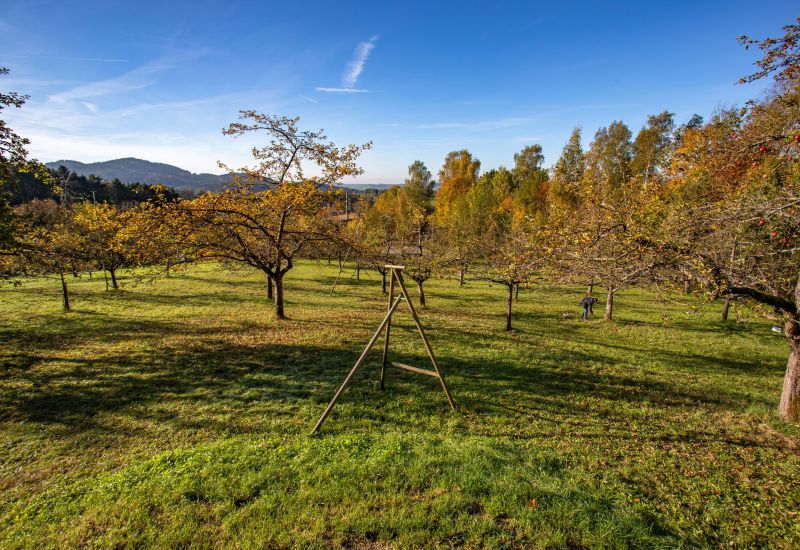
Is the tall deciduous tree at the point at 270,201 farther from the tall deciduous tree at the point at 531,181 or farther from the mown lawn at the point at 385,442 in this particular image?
the tall deciduous tree at the point at 531,181

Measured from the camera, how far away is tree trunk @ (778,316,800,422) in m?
8.72

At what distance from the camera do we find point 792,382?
9016 mm

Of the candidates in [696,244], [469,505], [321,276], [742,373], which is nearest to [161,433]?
[469,505]

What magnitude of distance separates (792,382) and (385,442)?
10633 millimetres

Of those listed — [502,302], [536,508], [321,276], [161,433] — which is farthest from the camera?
[321,276]

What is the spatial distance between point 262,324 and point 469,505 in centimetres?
1515

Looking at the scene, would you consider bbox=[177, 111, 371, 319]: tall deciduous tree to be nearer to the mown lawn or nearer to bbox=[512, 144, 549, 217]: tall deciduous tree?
the mown lawn

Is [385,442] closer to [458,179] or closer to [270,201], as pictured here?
[270,201]

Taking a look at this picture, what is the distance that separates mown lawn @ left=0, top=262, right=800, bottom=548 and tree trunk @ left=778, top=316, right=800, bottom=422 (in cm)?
50

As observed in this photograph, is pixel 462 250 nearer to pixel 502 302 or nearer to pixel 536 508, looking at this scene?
pixel 502 302

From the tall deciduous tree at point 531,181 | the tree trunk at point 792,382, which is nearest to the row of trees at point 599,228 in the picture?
the tree trunk at point 792,382

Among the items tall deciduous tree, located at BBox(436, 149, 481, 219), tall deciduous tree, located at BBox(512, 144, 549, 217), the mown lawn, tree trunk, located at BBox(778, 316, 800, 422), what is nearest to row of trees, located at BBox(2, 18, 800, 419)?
tree trunk, located at BBox(778, 316, 800, 422)

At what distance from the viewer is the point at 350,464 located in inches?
244

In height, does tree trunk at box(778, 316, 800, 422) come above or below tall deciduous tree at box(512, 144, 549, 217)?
below
